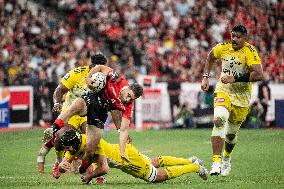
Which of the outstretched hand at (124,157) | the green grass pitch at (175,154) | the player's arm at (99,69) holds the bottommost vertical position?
the green grass pitch at (175,154)

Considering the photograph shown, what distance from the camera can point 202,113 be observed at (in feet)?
97.0

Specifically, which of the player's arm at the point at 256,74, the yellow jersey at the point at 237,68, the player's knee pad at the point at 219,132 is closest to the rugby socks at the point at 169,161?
the player's knee pad at the point at 219,132

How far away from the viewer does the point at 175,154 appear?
20.9 m

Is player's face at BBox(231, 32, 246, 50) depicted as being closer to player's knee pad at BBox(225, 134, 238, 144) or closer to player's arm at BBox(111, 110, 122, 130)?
player's knee pad at BBox(225, 134, 238, 144)

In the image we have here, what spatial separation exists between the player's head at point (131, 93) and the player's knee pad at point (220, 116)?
219 cm

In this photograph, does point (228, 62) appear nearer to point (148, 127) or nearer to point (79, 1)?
point (148, 127)

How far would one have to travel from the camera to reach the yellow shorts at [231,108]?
52.6ft

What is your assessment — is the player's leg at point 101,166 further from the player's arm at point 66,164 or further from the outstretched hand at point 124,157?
the player's arm at point 66,164

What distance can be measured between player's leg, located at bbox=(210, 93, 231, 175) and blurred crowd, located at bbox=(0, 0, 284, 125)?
15.2m

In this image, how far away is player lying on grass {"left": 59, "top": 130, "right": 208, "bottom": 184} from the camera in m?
14.1

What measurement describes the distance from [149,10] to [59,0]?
139 inches

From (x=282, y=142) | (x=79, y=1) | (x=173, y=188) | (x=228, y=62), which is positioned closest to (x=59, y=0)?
(x=79, y=1)

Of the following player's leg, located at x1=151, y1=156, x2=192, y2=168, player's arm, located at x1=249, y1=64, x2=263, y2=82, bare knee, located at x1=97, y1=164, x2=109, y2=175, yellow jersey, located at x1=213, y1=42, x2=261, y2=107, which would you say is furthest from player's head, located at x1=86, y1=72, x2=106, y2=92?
player's arm, located at x1=249, y1=64, x2=263, y2=82

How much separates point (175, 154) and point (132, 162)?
693cm
